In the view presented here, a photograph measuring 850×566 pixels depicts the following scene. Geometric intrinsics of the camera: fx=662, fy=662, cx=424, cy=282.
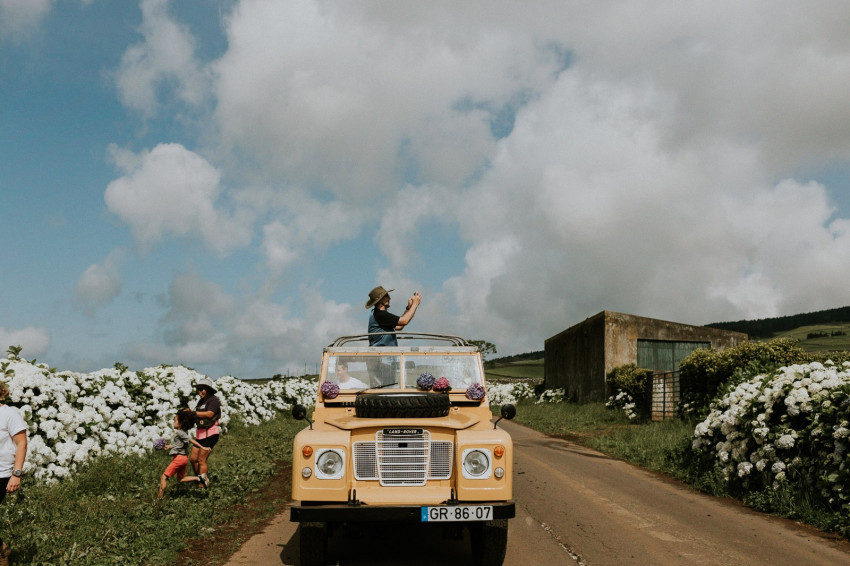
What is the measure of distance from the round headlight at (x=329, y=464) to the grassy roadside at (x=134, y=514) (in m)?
1.49

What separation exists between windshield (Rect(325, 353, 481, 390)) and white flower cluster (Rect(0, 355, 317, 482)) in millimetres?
5175

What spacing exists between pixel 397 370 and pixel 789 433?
18.0 ft

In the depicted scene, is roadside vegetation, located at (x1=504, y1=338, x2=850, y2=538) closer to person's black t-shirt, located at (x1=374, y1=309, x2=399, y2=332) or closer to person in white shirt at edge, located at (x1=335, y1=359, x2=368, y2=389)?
person's black t-shirt, located at (x1=374, y1=309, x2=399, y2=332)

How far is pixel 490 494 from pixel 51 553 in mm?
4113

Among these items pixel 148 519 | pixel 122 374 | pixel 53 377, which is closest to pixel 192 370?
pixel 122 374

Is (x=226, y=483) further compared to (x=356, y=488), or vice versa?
(x=226, y=483)

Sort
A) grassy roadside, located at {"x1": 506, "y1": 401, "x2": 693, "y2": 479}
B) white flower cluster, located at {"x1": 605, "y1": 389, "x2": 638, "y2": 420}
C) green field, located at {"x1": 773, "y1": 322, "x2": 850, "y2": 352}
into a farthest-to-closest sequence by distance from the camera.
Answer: green field, located at {"x1": 773, "y1": 322, "x2": 850, "y2": 352} → white flower cluster, located at {"x1": 605, "y1": 389, "x2": 638, "y2": 420} → grassy roadside, located at {"x1": 506, "y1": 401, "x2": 693, "y2": 479}

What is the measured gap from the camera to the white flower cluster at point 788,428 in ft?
26.3

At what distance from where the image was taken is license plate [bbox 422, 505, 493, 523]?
18.0 ft

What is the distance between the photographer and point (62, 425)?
10.2m

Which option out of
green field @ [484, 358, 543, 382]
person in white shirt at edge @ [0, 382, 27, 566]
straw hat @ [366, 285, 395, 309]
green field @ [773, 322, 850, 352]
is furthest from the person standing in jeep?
green field @ [484, 358, 543, 382]

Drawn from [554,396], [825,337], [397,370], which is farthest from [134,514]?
[825,337]

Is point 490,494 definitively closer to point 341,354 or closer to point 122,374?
point 341,354

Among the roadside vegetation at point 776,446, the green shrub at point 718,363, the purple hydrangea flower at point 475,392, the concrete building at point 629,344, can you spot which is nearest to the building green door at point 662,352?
the concrete building at point 629,344
